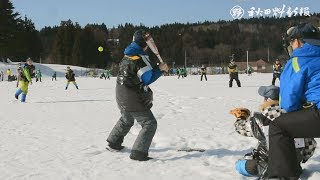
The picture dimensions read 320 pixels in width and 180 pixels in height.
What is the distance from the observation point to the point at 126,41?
127500 millimetres

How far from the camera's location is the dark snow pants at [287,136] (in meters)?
3.72

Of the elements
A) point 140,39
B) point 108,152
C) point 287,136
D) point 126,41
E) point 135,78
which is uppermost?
point 126,41

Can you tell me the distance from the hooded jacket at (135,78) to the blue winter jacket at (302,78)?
191cm

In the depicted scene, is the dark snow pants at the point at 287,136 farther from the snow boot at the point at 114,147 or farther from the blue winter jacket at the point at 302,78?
the snow boot at the point at 114,147

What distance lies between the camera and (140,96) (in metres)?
5.45

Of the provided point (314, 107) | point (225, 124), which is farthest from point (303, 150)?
point (225, 124)

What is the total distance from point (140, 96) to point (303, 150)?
2019 mm

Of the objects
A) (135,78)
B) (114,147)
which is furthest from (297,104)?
(114,147)

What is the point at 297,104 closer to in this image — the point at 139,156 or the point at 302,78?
the point at 302,78

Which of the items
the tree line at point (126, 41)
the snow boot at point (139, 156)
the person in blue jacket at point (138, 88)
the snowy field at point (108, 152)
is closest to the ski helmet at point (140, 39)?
the person in blue jacket at point (138, 88)

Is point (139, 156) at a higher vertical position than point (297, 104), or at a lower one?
lower

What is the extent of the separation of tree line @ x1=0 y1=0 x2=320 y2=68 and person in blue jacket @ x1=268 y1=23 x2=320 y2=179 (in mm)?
76380

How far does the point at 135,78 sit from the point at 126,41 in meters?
123

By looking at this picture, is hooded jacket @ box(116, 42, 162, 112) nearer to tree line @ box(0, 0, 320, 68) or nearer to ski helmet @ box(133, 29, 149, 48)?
ski helmet @ box(133, 29, 149, 48)
